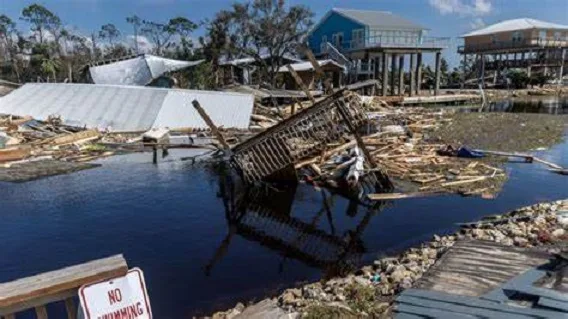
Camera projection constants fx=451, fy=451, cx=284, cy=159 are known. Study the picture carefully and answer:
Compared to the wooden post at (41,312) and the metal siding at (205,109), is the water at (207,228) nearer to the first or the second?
the wooden post at (41,312)

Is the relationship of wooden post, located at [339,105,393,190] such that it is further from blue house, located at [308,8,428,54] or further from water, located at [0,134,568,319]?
blue house, located at [308,8,428,54]

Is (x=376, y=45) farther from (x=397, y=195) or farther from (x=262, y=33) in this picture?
(x=397, y=195)

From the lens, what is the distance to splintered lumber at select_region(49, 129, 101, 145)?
2430cm

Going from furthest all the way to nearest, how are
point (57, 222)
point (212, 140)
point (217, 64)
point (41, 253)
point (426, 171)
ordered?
point (217, 64), point (212, 140), point (426, 171), point (57, 222), point (41, 253)

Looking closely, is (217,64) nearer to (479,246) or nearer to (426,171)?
(426,171)

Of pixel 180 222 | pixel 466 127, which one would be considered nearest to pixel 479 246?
pixel 180 222

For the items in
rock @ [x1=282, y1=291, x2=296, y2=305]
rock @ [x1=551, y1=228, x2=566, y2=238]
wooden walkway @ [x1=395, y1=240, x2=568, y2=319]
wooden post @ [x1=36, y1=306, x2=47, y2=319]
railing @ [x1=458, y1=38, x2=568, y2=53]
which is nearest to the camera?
wooden post @ [x1=36, y1=306, x2=47, y2=319]

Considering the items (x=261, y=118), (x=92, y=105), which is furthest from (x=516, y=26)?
(x=92, y=105)

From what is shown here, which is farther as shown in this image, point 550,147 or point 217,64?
point 217,64

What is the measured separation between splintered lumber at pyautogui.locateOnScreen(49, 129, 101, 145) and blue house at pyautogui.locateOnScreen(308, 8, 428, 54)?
3266cm

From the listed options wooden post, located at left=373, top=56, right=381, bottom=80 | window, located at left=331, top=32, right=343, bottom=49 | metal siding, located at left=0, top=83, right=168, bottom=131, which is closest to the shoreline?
metal siding, located at left=0, top=83, right=168, bottom=131

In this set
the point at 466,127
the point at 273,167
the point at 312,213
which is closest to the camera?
the point at 312,213

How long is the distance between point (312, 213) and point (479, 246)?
18.8ft

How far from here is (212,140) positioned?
2539 cm
